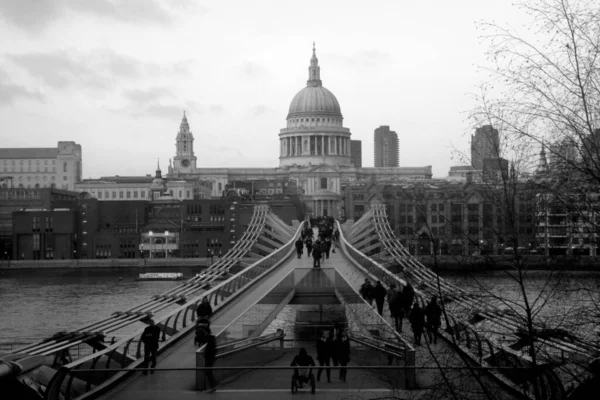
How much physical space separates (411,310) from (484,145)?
156 inches

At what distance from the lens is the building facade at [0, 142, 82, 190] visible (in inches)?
4963

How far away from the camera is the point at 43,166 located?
12925cm

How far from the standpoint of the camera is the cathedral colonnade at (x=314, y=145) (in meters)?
124

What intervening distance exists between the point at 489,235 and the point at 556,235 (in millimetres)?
1296

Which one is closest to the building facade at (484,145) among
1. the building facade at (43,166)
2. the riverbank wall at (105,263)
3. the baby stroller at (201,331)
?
the baby stroller at (201,331)

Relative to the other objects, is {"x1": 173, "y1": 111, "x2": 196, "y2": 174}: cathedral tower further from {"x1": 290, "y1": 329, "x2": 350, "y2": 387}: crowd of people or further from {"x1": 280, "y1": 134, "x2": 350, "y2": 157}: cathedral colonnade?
{"x1": 290, "y1": 329, "x2": 350, "y2": 387}: crowd of people

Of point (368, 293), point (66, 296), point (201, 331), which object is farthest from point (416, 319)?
point (66, 296)

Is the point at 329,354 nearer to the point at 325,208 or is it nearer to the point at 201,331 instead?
the point at 201,331

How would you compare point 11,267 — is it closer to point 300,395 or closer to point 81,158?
point 300,395

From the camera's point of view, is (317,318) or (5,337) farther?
(5,337)

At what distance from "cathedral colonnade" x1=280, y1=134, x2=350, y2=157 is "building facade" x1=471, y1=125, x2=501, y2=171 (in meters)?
118

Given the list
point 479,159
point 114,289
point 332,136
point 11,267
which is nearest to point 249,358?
point 479,159

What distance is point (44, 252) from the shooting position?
68.8m

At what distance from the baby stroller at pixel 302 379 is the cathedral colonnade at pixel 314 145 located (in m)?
116
